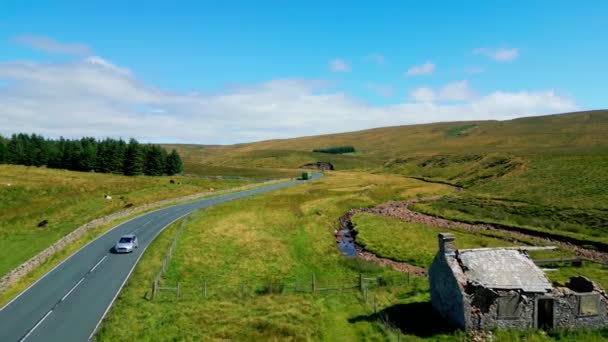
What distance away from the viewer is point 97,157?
5049 inches

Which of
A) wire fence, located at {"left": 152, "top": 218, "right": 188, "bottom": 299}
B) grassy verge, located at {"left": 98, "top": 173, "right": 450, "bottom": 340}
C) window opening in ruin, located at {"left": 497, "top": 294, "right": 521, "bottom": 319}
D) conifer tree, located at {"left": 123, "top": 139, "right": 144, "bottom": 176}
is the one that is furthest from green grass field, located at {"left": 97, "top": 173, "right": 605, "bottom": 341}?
conifer tree, located at {"left": 123, "top": 139, "right": 144, "bottom": 176}

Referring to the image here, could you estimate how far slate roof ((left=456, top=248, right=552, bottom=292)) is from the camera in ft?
69.5

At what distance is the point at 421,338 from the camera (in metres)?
21.7

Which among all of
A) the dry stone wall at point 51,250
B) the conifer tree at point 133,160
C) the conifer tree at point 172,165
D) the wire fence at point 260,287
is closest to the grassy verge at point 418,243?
the wire fence at point 260,287

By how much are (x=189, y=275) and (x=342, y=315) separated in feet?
53.1

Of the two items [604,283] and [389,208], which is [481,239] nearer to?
[604,283]

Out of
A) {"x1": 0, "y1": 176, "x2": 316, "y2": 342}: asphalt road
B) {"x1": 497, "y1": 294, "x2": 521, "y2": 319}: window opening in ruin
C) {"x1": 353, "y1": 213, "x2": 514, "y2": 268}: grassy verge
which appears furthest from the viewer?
{"x1": 353, "y1": 213, "x2": 514, "y2": 268}: grassy verge

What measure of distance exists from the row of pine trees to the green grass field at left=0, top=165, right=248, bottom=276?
1600 cm

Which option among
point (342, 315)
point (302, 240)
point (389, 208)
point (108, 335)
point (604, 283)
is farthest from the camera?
point (389, 208)

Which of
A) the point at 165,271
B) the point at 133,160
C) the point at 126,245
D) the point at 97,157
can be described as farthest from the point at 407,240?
the point at 97,157

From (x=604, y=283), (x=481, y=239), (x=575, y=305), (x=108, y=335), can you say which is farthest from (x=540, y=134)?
(x=108, y=335)

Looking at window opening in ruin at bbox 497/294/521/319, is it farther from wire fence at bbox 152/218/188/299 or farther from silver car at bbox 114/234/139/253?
silver car at bbox 114/234/139/253

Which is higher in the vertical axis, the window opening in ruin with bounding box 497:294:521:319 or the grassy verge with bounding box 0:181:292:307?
the window opening in ruin with bounding box 497:294:521:319

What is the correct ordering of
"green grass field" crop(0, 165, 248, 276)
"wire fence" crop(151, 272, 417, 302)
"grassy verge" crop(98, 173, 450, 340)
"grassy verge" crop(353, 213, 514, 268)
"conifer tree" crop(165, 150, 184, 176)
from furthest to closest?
"conifer tree" crop(165, 150, 184, 176), "green grass field" crop(0, 165, 248, 276), "grassy verge" crop(353, 213, 514, 268), "wire fence" crop(151, 272, 417, 302), "grassy verge" crop(98, 173, 450, 340)
